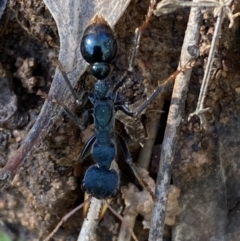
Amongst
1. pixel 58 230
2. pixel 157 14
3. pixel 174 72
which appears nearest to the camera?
pixel 157 14

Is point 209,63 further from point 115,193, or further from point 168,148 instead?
point 115,193

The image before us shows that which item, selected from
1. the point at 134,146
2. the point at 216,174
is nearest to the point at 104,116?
the point at 134,146

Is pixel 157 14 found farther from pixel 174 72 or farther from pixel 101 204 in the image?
pixel 101 204

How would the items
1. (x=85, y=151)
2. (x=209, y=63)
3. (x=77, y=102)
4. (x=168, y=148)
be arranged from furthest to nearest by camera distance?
(x=85, y=151)
(x=77, y=102)
(x=168, y=148)
(x=209, y=63)

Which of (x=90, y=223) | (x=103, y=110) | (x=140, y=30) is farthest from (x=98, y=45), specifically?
(x=90, y=223)

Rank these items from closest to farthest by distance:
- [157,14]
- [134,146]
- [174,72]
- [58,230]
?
[157,14]
[174,72]
[134,146]
[58,230]

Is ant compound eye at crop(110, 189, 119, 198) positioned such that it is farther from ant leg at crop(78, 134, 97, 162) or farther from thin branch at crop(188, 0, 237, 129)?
thin branch at crop(188, 0, 237, 129)

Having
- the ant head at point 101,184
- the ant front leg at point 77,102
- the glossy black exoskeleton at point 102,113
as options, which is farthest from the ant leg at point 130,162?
the ant front leg at point 77,102
